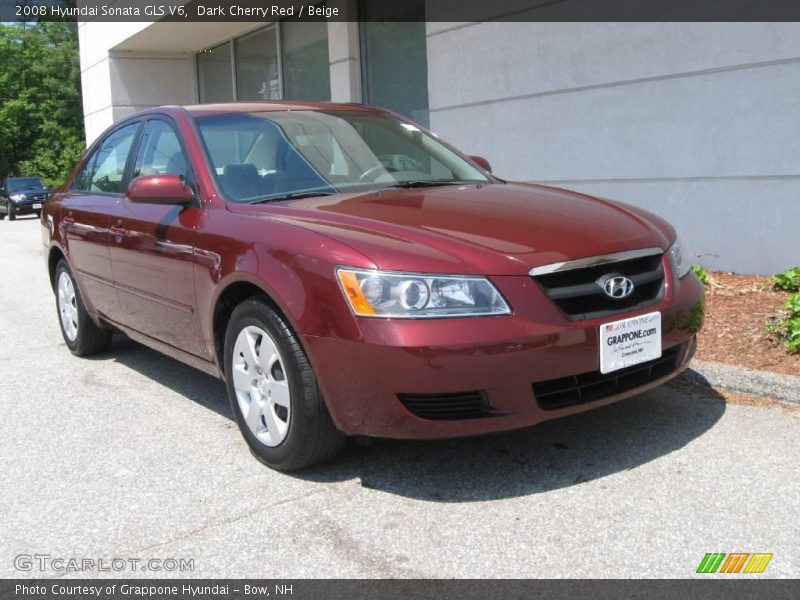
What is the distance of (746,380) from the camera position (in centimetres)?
444

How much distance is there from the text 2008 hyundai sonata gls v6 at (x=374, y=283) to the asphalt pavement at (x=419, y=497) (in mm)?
324

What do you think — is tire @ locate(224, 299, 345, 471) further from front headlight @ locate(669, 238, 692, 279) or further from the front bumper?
front headlight @ locate(669, 238, 692, 279)

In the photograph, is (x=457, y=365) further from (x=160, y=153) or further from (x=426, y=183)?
(x=160, y=153)

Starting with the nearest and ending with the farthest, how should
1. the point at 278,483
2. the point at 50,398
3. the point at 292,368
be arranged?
1. the point at 292,368
2. the point at 278,483
3. the point at 50,398

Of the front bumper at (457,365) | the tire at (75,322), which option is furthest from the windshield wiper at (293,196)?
the tire at (75,322)

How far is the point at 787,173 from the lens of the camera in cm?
628

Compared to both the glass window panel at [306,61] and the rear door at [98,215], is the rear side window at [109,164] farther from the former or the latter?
the glass window panel at [306,61]

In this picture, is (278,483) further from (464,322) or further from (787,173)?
(787,173)

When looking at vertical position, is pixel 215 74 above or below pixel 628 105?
above

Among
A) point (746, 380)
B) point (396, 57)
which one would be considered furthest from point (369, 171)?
point (396, 57)

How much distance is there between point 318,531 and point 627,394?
1.36m

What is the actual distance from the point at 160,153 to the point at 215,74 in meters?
13.1

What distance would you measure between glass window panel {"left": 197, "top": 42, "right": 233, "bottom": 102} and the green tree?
27.7m

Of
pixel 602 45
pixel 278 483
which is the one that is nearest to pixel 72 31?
pixel 602 45
